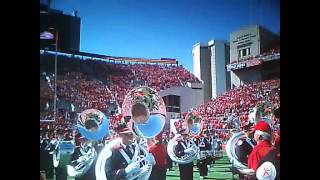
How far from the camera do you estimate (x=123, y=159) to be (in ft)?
A: 7.95

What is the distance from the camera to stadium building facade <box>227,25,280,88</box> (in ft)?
8.52

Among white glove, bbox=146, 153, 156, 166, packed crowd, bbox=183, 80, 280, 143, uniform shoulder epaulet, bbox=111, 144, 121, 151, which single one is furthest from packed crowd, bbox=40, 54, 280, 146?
white glove, bbox=146, 153, 156, 166

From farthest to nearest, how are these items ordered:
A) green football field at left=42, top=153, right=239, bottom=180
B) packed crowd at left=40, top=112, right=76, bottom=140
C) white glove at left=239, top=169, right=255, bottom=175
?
white glove at left=239, top=169, right=255, bottom=175 → green football field at left=42, top=153, right=239, bottom=180 → packed crowd at left=40, top=112, right=76, bottom=140

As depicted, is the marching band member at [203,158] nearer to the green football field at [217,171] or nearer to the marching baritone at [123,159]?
the green football field at [217,171]

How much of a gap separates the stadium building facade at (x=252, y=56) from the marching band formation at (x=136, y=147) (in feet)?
1.22

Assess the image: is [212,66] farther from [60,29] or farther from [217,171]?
[60,29]

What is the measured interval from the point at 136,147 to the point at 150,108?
0.23m

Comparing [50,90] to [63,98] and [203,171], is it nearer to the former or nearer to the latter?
[63,98]

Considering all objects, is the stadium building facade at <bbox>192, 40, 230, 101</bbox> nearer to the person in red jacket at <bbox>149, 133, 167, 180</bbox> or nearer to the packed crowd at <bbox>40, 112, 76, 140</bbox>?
the person in red jacket at <bbox>149, 133, 167, 180</bbox>

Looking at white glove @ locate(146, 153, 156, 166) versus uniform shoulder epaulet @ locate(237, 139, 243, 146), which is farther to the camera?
uniform shoulder epaulet @ locate(237, 139, 243, 146)

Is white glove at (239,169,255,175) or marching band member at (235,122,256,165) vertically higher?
marching band member at (235,122,256,165)
